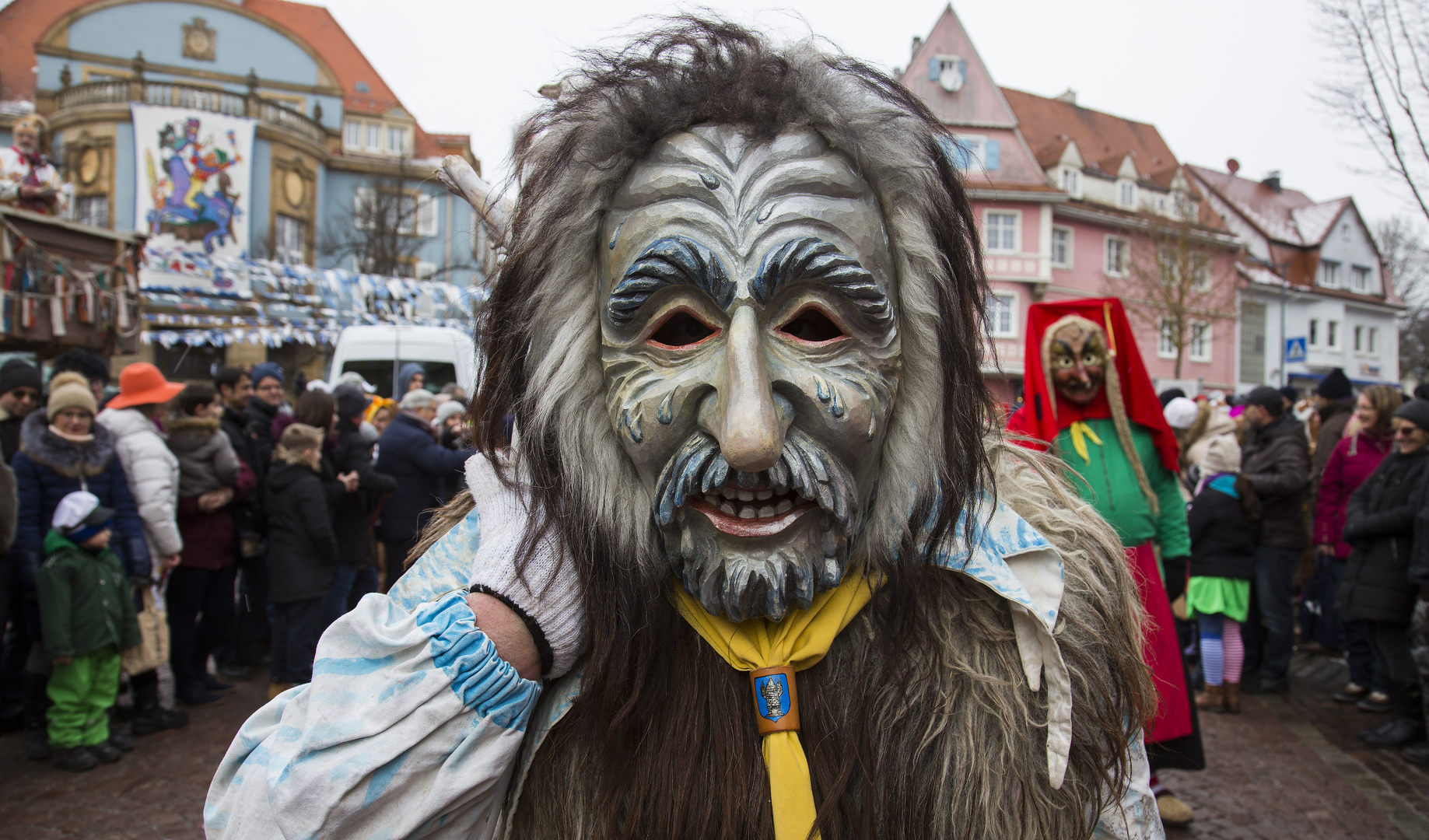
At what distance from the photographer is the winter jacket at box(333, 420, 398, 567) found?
5555 mm

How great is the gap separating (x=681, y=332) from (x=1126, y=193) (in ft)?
109

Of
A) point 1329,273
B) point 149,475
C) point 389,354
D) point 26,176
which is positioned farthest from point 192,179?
point 1329,273

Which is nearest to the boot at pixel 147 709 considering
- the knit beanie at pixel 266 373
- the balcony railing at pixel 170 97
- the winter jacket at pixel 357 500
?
the winter jacket at pixel 357 500

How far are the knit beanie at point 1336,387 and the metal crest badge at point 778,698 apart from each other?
716cm

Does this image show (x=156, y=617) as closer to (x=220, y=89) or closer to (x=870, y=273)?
(x=870, y=273)

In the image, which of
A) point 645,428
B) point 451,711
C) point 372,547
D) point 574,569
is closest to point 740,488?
point 645,428

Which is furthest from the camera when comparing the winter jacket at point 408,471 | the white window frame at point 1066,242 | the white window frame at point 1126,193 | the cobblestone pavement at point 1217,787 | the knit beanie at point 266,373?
the white window frame at point 1126,193

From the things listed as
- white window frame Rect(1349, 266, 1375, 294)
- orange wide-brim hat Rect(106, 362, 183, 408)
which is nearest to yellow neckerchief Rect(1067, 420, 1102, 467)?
orange wide-brim hat Rect(106, 362, 183, 408)

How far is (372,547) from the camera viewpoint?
19.0ft

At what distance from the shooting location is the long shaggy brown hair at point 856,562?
55.9 inches

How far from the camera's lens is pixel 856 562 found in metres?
1.47

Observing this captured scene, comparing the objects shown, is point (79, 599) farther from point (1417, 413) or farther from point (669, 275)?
point (1417, 413)

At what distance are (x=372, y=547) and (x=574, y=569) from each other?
15.9 ft

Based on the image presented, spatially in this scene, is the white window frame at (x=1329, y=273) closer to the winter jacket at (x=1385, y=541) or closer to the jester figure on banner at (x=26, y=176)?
the winter jacket at (x=1385, y=541)
